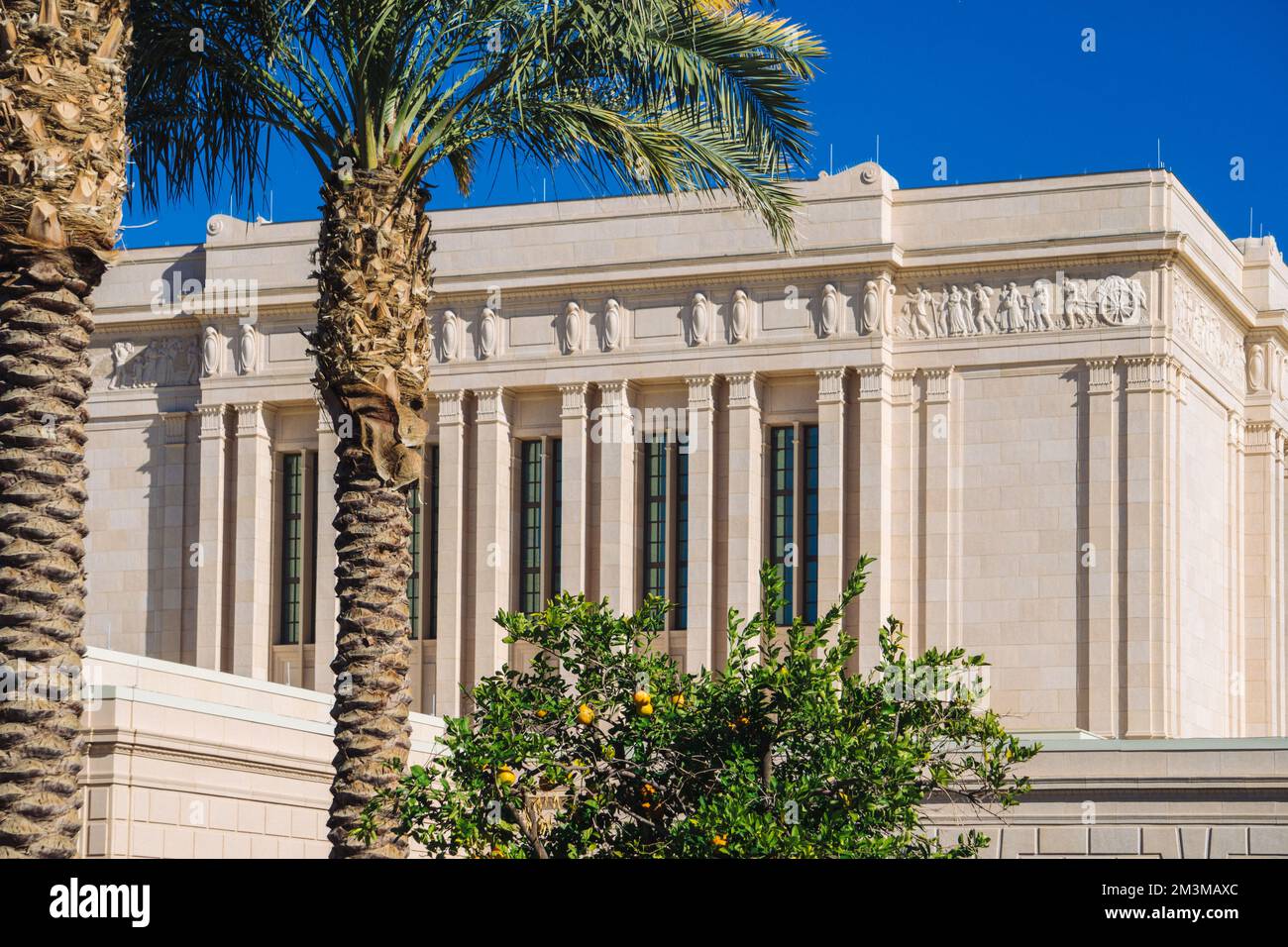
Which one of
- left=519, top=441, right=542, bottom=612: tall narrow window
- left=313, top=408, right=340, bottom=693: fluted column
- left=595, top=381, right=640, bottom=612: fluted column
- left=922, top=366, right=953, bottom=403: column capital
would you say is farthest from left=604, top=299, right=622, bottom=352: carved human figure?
left=922, top=366, right=953, bottom=403: column capital

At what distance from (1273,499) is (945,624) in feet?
35.9

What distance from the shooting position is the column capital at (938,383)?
49969 mm

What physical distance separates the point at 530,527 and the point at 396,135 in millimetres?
33738

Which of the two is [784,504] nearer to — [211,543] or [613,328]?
[613,328]

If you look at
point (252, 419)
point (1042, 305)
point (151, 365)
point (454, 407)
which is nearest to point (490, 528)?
point (454, 407)

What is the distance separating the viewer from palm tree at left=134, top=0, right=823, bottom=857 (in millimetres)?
18859

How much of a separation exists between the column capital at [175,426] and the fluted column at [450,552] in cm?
784

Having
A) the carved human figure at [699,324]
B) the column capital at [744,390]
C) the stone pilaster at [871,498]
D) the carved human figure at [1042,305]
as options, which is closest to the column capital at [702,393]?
the column capital at [744,390]

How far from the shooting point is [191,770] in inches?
1102

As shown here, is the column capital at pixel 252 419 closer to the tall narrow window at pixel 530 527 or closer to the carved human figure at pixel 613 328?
the tall narrow window at pixel 530 527

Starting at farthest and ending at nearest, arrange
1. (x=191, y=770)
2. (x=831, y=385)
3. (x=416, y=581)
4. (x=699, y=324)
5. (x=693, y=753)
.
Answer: (x=416, y=581) < (x=699, y=324) < (x=831, y=385) < (x=191, y=770) < (x=693, y=753)
